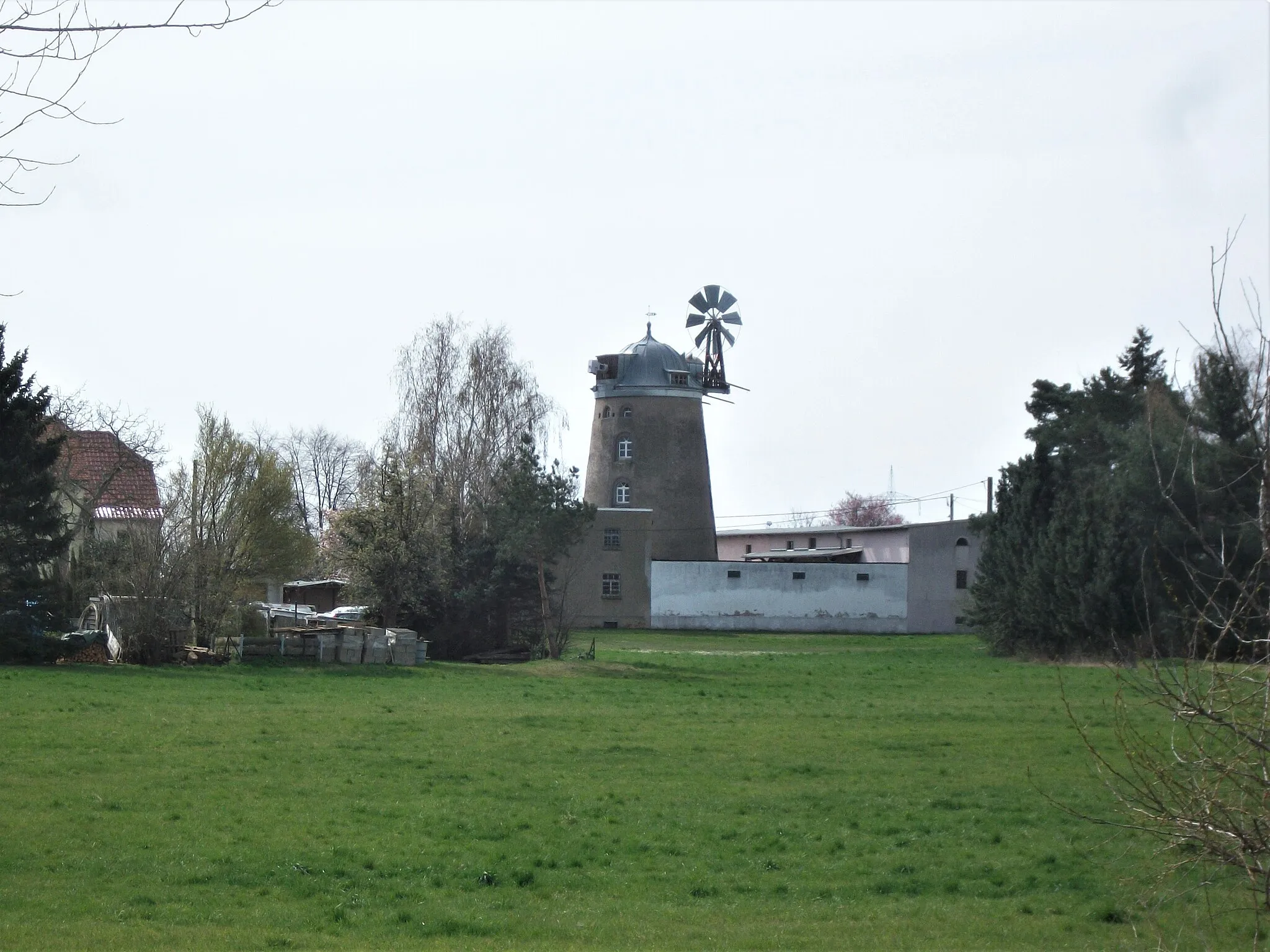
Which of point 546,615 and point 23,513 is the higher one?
point 23,513

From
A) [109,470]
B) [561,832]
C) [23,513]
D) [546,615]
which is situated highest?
[109,470]

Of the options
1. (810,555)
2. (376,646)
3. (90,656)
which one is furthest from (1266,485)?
(810,555)

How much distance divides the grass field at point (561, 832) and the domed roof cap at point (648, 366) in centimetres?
4383

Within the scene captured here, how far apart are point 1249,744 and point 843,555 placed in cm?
6537

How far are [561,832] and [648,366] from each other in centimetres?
5578

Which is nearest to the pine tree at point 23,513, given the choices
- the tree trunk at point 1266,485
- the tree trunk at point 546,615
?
the tree trunk at point 546,615

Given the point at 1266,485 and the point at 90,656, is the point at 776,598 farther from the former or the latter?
the point at 1266,485

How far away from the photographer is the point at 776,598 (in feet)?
207

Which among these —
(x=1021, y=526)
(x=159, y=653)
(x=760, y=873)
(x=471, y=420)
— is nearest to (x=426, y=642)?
(x=159, y=653)

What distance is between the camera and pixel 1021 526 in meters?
44.3

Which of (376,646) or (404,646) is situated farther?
(404,646)

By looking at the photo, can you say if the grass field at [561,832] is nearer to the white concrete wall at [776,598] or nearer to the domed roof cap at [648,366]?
the white concrete wall at [776,598]

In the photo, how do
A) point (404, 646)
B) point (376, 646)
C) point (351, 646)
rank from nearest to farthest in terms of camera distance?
point (351, 646), point (376, 646), point (404, 646)

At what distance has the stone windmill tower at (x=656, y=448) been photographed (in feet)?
219
